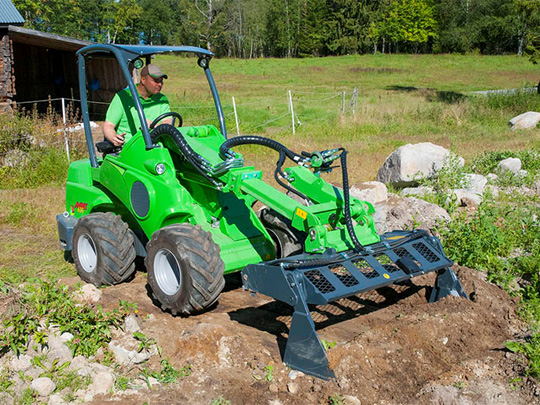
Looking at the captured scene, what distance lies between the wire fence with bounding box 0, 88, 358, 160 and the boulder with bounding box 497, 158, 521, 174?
8.50m

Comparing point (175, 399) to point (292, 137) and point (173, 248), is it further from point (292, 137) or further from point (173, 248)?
point (292, 137)

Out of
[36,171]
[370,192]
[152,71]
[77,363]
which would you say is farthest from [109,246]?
[36,171]

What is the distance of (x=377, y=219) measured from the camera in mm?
7688

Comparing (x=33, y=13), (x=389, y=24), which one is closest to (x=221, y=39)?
(x=389, y=24)

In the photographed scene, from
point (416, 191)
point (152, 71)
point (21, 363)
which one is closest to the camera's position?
point (21, 363)

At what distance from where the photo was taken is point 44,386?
416 centimetres

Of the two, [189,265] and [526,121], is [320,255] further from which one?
[526,121]

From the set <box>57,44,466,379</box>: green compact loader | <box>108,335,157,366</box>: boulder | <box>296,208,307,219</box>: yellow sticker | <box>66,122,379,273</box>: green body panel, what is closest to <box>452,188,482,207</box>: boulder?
<box>57,44,466,379</box>: green compact loader

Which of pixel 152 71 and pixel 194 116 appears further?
pixel 194 116

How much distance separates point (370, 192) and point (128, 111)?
372 centimetres

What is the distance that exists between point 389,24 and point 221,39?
997 inches

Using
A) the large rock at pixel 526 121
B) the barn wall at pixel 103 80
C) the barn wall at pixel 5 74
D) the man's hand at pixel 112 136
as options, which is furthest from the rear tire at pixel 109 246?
the large rock at pixel 526 121

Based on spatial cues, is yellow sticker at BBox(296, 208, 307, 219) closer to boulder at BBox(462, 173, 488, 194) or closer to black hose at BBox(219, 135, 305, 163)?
black hose at BBox(219, 135, 305, 163)

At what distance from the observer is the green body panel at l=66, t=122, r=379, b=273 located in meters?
5.07
